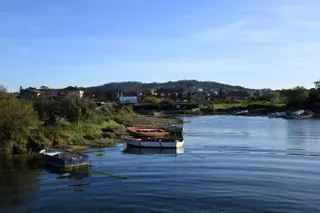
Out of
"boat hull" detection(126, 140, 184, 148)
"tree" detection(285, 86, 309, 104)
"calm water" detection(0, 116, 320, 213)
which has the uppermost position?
"tree" detection(285, 86, 309, 104)

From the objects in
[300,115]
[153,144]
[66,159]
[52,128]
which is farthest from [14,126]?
[300,115]

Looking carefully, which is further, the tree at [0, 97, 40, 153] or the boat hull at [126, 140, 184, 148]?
the boat hull at [126, 140, 184, 148]

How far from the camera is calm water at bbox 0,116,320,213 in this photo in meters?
21.6

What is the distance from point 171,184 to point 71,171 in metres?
9.78

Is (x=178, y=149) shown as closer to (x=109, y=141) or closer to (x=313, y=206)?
(x=109, y=141)

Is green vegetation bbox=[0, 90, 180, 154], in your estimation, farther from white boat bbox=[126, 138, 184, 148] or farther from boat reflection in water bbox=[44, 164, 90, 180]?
boat reflection in water bbox=[44, 164, 90, 180]

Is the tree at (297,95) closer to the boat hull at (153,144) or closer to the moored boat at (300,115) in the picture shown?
the moored boat at (300,115)

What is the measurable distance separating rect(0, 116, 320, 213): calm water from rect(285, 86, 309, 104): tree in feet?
339

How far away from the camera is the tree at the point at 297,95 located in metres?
138

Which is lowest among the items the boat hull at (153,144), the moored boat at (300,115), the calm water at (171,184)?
the calm water at (171,184)

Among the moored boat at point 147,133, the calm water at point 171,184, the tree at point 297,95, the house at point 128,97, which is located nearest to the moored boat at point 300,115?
the tree at point 297,95

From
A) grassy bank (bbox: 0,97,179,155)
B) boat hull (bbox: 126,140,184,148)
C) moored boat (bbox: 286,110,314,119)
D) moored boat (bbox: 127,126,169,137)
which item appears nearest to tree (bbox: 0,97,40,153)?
grassy bank (bbox: 0,97,179,155)

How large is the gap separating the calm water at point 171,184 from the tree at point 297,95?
103 metres

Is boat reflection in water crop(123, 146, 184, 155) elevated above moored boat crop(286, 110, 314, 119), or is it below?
below
